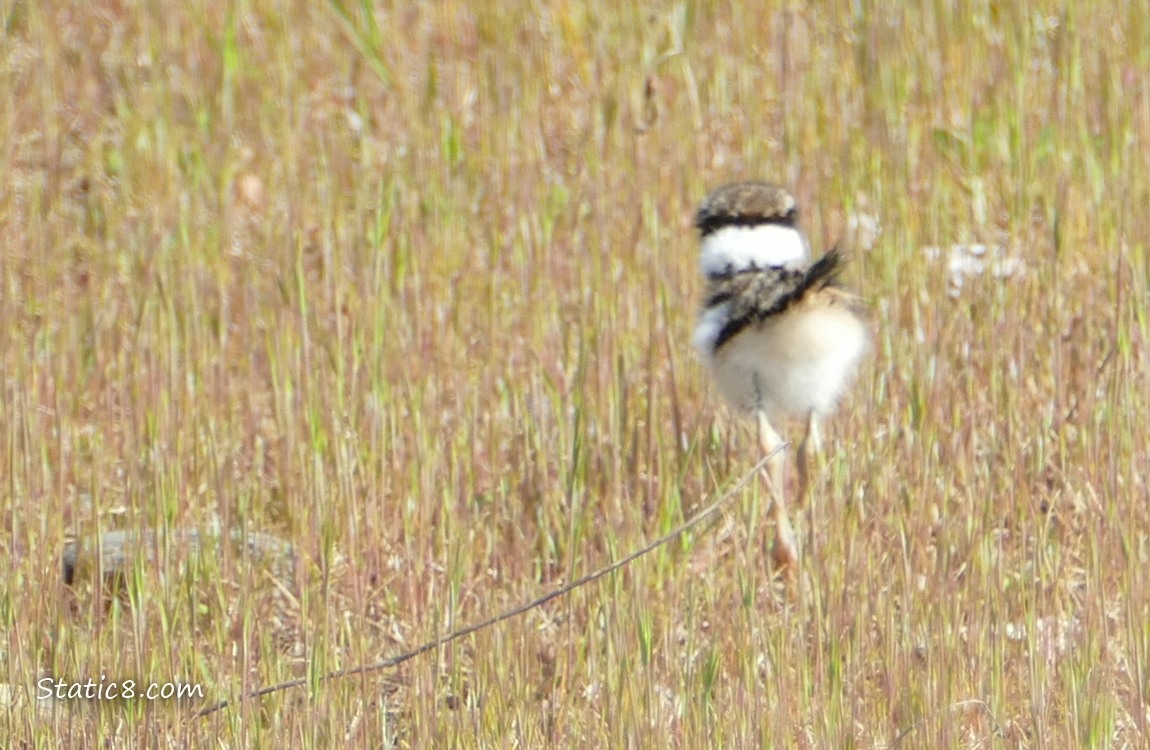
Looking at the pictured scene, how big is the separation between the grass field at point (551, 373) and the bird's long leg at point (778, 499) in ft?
0.16

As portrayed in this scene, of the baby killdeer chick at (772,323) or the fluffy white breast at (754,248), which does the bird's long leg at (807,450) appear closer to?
the baby killdeer chick at (772,323)

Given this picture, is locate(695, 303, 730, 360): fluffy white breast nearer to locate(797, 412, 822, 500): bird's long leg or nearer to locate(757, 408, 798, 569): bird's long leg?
locate(757, 408, 798, 569): bird's long leg

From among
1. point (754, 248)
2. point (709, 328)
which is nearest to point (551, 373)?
point (709, 328)

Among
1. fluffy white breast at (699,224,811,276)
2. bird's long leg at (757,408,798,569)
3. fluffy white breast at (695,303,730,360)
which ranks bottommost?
bird's long leg at (757,408,798,569)

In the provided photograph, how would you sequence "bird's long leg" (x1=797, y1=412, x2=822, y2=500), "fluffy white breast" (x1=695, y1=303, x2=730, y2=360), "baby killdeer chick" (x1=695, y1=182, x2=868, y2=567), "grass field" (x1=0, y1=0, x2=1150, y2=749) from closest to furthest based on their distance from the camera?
"grass field" (x1=0, y1=0, x2=1150, y2=749)
"baby killdeer chick" (x1=695, y1=182, x2=868, y2=567)
"fluffy white breast" (x1=695, y1=303, x2=730, y2=360)
"bird's long leg" (x1=797, y1=412, x2=822, y2=500)

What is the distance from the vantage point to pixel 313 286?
508 centimetres

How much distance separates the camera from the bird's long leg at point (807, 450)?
13.2 feet

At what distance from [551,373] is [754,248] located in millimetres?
742

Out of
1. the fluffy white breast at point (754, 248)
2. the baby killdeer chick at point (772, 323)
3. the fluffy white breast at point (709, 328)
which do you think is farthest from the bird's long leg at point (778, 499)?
the fluffy white breast at point (754, 248)

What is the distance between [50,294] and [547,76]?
1915 mm

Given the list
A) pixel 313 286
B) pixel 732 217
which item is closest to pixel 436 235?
pixel 313 286

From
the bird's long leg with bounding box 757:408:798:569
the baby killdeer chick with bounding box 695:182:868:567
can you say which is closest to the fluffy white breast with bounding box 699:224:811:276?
the baby killdeer chick with bounding box 695:182:868:567

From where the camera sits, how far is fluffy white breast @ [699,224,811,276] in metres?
3.93

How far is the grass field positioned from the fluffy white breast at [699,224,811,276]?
1.26ft
